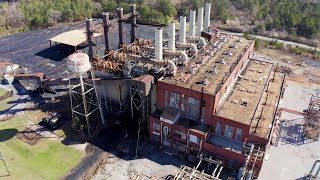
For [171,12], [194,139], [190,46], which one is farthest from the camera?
[171,12]

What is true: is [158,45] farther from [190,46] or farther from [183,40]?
[183,40]

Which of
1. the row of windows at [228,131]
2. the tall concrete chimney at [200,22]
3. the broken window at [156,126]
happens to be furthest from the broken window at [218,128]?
the tall concrete chimney at [200,22]

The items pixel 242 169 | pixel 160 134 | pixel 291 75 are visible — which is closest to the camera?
pixel 242 169

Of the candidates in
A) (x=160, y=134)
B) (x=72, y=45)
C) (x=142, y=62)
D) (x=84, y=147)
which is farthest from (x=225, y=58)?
(x=72, y=45)

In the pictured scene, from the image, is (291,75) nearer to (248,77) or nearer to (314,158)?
(248,77)

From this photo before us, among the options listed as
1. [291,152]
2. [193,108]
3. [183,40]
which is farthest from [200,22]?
[291,152]

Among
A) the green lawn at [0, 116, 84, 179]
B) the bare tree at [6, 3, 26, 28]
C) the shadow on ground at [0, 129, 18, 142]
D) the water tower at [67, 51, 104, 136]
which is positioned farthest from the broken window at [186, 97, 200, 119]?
the bare tree at [6, 3, 26, 28]
